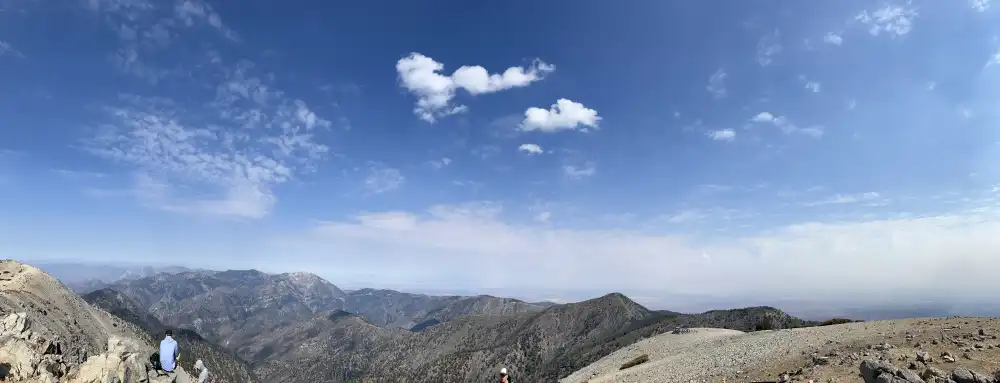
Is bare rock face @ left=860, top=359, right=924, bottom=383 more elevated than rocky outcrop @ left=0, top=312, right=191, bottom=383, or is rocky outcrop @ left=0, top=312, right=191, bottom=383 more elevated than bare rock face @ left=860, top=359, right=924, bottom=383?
bare rock face @ left=860, top=359, right=924, bottom=383

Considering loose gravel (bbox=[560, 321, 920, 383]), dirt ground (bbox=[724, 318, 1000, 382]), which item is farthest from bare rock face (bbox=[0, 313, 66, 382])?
dirt ground (bbox=[724, 318, 1000, 382])

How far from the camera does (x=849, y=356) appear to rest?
25469 millimetres

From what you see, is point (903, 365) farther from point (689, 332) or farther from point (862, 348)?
point (689, 332)

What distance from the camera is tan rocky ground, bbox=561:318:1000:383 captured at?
811 inches

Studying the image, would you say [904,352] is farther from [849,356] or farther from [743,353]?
[743,353]

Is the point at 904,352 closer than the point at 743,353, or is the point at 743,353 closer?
the point at 904,352

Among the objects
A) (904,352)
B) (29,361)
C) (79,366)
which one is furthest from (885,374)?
(29,361)

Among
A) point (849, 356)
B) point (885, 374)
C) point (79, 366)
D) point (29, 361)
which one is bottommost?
point (79, 366)

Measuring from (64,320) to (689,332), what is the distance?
148 meters

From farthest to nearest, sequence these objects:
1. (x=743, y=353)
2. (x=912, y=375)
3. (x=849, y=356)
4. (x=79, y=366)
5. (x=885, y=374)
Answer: (x=743, y=353) < (x=849, y=356) < (x=79, y=366) < (x=885, y=374) < (x=912, y=375)

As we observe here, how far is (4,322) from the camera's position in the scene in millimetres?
32281

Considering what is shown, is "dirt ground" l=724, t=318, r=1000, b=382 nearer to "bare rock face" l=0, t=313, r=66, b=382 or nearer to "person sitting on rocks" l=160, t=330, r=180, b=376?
"person sitting on rocks" l=160, t=330, r=180, b=376

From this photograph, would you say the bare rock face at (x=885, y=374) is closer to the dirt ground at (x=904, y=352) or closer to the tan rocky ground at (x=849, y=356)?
the tan rocky ground at (x=849, y=356)

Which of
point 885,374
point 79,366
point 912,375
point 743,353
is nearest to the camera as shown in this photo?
point 912,375
